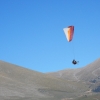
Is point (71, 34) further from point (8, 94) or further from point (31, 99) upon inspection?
point (8, 94)

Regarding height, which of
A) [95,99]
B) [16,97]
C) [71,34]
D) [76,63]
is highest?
[16,97]

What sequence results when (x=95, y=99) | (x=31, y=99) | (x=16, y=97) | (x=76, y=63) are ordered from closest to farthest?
(x=76, y=63) → (x=95, y=99) → (x=31, y=99) → (x=16, y=97)

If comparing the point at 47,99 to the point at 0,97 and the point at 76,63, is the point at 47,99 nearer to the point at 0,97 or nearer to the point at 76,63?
the point at 0,97

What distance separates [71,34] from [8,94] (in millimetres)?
153231

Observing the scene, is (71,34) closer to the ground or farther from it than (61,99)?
closer to the ground

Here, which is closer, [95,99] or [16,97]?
[95,99]

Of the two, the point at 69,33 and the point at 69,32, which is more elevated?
the point at 69,32

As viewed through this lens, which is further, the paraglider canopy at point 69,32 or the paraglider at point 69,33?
the paraglider canopy at point 69,32

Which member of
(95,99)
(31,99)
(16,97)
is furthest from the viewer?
(16,97)

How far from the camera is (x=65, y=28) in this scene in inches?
2087

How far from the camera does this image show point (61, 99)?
194875mm

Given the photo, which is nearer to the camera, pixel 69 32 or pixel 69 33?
pixel 69 33

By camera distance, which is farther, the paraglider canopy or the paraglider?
the paraglider canopy

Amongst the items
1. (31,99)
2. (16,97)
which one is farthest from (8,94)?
(31,99)
